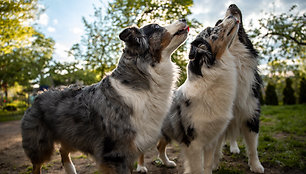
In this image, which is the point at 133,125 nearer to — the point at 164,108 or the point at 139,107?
the point at 139,107

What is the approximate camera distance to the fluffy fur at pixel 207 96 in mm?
3164

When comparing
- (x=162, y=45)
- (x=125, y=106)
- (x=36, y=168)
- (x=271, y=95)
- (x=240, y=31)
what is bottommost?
(x=36, y=168)

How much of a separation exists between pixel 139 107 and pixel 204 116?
3.94 ft

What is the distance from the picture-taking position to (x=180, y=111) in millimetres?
3494

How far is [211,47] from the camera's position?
325cm

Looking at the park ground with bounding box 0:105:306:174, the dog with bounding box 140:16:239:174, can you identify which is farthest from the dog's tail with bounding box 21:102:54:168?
the dog with bounding box 140:16:239:174

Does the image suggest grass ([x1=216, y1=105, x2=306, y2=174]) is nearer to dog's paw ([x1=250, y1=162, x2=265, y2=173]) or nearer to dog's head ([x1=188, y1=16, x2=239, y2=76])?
dog's paw ([x1=250, y1=162, x2=265, y2=173])

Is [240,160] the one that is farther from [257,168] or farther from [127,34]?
[127,34]

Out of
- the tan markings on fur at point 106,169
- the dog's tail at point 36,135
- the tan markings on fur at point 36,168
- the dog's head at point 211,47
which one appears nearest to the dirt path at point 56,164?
the tan markings on fur at point 36,168

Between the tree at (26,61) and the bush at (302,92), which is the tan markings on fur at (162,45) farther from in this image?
the tree at (26,61)

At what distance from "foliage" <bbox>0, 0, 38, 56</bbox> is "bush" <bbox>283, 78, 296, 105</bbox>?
1757 cm

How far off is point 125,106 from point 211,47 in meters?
1.78

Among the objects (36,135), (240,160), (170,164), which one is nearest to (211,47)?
(170,164)

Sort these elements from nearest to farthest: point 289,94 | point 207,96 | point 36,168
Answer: point 207,96, point 36,168, point 289,94
